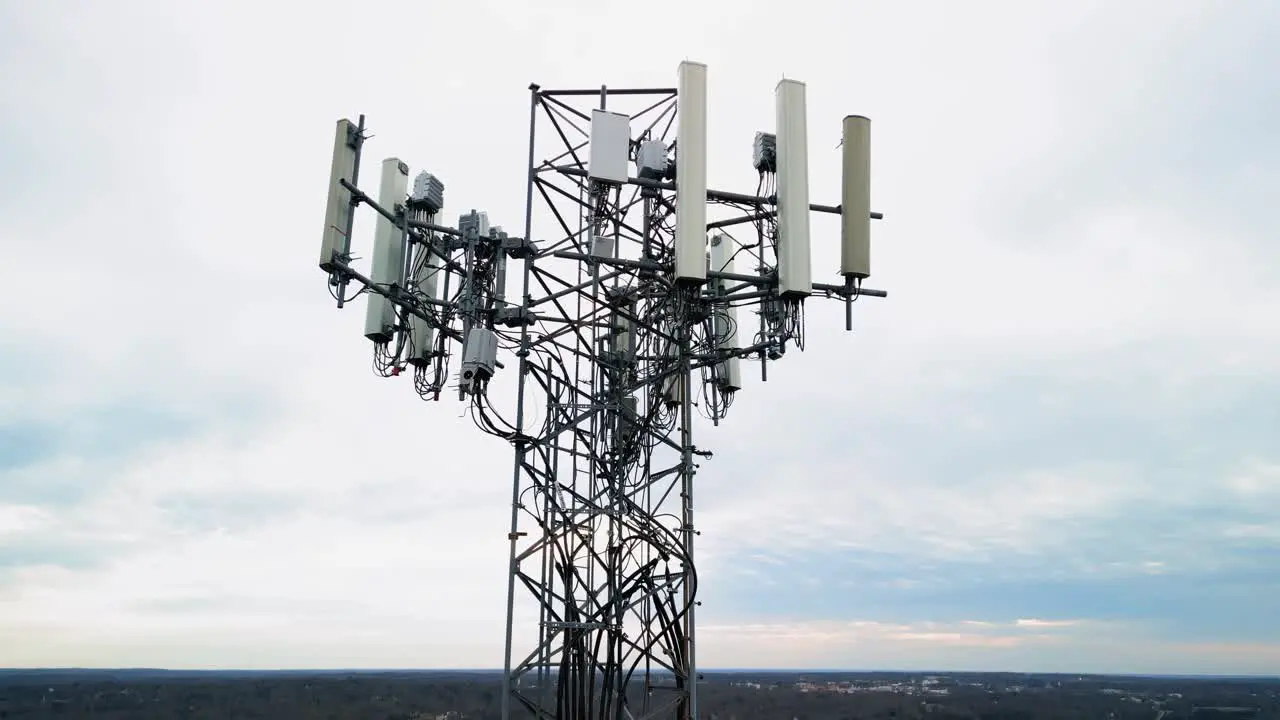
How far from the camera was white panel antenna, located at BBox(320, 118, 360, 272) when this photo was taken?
14.3 meters

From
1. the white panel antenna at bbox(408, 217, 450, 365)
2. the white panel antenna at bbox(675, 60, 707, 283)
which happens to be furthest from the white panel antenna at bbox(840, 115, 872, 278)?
the white panel antenna at bbox(408, 217, 450, 365)

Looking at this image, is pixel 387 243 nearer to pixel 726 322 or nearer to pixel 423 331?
pixel 423 331

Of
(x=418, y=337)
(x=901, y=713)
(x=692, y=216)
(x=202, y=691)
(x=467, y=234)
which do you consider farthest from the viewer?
(x=202, y=691)

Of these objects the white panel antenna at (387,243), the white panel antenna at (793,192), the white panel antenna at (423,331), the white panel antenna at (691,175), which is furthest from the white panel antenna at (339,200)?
the white panel antenna at (793,192)

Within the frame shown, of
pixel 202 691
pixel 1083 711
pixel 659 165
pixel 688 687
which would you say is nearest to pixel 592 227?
pixel 659 165

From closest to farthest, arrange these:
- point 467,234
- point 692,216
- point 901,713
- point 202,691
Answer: point 692,216 → point 467,234 → point 901,713 → point 202,691

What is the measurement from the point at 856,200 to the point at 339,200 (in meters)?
8.35

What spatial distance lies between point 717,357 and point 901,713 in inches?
5314

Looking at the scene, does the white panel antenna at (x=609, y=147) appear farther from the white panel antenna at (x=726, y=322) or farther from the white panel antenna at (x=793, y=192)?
the white panel antenna at (x=726, y=322)

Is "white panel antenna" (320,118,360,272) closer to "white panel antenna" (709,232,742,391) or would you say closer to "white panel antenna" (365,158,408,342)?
"white panel antenna" (365,158,408,342)

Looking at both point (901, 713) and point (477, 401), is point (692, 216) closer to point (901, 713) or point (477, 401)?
point (477, 401)

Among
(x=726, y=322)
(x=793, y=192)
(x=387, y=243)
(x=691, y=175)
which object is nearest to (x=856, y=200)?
(x=793, y=192)

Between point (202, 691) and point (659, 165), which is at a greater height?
point (659, 165)

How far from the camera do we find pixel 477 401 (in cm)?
1600
